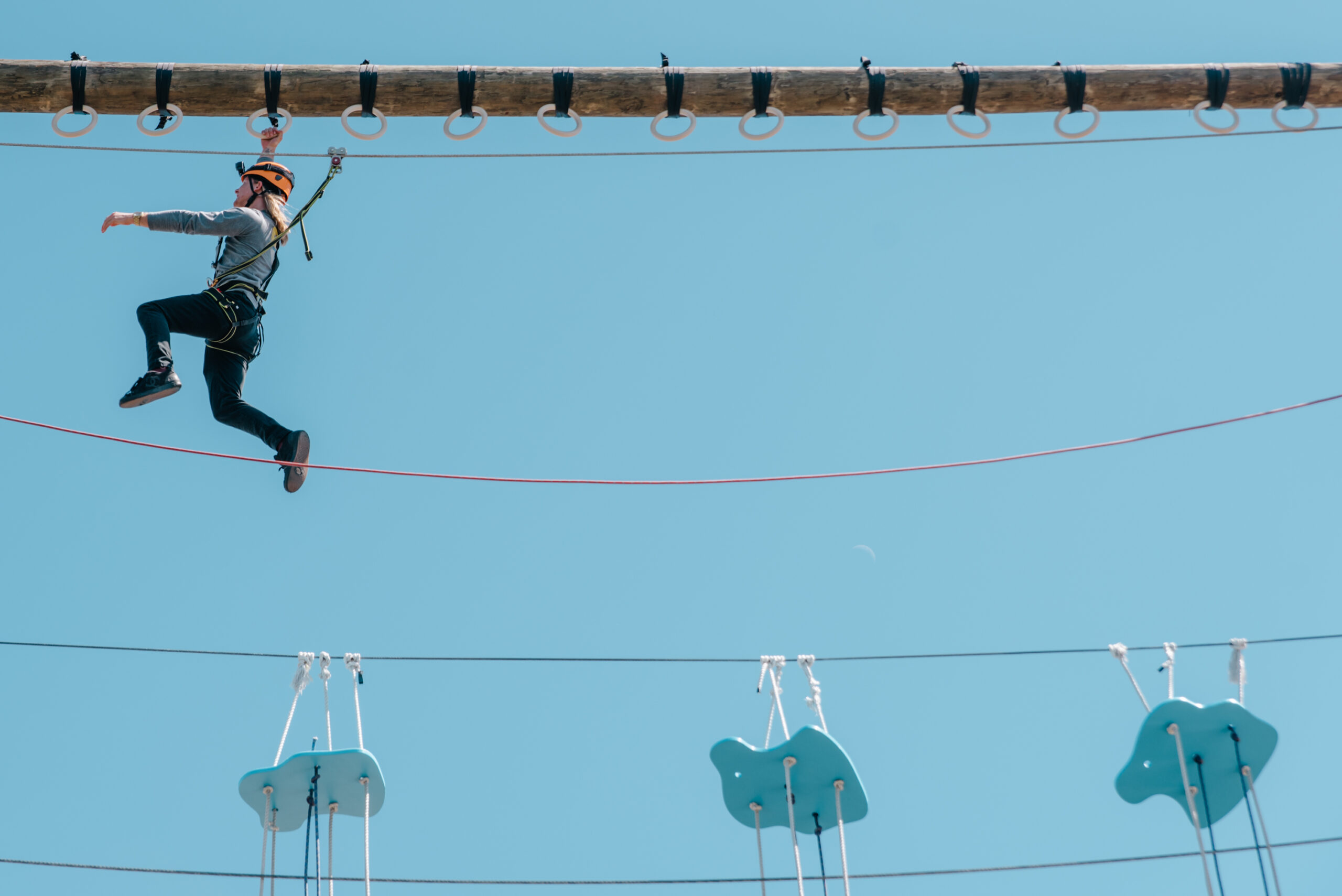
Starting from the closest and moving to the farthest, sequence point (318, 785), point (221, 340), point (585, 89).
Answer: point (585, 89) → point (221, 340) → point (318, 785)

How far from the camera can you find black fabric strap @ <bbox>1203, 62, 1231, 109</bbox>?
7059mm

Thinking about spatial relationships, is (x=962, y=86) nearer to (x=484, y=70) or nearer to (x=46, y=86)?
(x=484, y=70)

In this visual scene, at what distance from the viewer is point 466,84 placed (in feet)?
21.3

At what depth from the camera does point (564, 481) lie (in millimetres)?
6699

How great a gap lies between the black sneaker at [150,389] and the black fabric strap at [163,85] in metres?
0.97

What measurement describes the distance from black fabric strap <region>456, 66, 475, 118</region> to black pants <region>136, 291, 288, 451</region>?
1.21 m

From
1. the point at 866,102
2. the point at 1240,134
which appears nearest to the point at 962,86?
the point at 866,102

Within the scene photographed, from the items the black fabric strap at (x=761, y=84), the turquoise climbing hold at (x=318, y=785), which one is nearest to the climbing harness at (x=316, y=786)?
the turquoise climbing hold at (x=318, y=785)

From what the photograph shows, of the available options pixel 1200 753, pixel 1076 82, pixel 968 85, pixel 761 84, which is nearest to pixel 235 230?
pixel 761 84

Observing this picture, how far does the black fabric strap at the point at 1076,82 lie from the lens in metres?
6.92

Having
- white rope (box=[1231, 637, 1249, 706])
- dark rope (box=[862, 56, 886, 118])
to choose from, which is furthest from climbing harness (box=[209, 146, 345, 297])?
white rope (box=[1231, 637, 1249, 706])

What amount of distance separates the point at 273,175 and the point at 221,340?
71 cm

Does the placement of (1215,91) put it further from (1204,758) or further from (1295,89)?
(1204,758)

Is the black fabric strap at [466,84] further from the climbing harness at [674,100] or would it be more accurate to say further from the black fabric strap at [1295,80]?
the black fabric strap at [1295,80]
